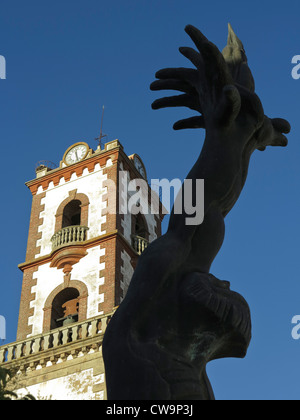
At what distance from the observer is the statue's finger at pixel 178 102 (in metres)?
4.79

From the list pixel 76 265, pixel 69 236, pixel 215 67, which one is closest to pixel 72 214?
pixel 69 236

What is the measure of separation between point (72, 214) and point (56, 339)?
23.6 ft

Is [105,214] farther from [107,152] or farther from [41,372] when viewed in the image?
[41,372]

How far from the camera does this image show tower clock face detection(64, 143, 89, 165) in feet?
99.4

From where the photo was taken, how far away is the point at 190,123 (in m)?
4.96

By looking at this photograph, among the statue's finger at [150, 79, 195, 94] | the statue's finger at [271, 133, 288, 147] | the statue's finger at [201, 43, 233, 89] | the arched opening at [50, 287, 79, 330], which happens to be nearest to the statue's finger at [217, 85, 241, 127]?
the statue's finger at [201, 43, 233, 89]

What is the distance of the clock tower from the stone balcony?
3cm

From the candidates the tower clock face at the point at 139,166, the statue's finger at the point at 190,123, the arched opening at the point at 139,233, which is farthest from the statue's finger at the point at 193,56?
the tower clock face at the point at 139,166

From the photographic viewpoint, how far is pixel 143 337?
3.76 meters

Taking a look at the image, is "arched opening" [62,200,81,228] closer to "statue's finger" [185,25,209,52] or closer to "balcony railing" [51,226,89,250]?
"balcony railing" [51,226,89,250]

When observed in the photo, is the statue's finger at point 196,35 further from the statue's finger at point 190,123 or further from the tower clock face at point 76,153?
the tower clock face at point 76,153

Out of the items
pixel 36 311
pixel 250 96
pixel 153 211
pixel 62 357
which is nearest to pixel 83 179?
pixel 153 211

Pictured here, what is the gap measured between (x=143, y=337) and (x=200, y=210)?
2.73 feet
